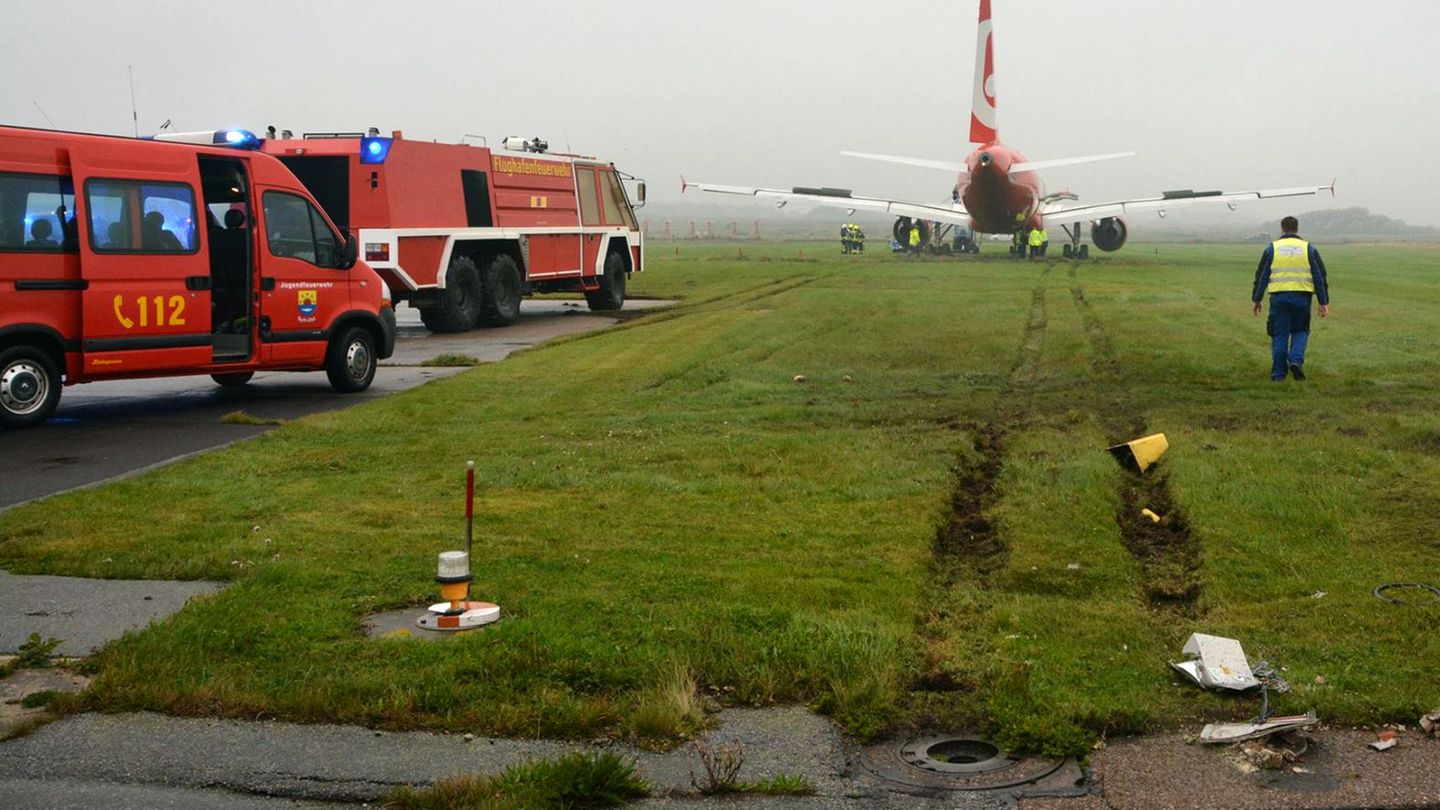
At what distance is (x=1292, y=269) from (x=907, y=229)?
1641 inches

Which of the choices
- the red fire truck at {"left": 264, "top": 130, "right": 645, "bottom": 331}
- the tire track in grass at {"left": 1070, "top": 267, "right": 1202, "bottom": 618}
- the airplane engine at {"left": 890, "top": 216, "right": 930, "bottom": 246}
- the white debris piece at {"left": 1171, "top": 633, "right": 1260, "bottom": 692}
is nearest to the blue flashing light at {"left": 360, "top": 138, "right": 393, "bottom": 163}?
the red fire truck at {"left": 264, "top": 130, "right": 645, "bottom": 331}

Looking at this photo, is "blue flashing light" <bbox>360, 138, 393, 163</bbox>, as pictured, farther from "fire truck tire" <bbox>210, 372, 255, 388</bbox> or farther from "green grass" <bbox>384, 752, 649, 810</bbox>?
"green grass" <bbox>384, 752, 649, 810</bbox>

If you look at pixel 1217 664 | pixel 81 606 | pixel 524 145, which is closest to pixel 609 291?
pixel 524 145

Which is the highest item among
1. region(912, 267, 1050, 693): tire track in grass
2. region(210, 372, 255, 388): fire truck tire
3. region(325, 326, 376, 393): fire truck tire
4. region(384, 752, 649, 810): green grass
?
region(325, 326, 376, 393): fire truck tire

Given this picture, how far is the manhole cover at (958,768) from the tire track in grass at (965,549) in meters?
0.54

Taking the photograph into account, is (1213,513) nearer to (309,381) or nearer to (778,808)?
(778,808)

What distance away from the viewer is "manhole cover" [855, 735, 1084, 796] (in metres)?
4.73

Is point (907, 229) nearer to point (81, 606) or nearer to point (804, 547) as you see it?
point (804, 547)

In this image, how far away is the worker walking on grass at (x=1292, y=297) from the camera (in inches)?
559

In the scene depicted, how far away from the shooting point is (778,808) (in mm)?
4562

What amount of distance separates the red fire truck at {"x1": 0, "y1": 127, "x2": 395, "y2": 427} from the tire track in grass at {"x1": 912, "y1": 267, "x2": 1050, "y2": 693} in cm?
705

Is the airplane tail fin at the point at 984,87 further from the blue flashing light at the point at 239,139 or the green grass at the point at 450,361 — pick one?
the blue flashing light at the point at 239,139

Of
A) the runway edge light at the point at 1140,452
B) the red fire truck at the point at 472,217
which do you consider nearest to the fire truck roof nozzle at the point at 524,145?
the red fire truck at the point at 472,217

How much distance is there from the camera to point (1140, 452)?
9.85 meters
